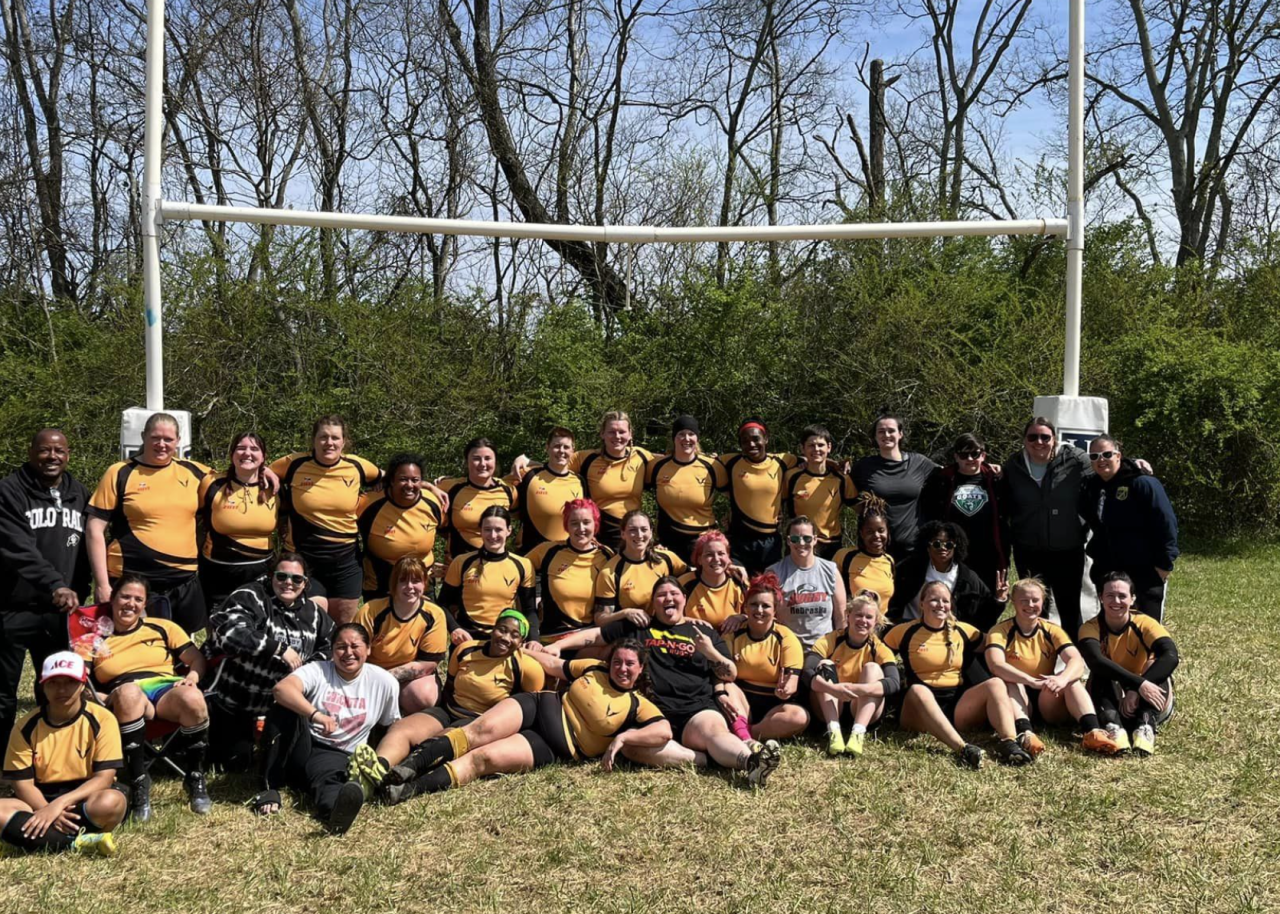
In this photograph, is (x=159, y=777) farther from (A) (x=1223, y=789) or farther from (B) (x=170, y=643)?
(A) (x=1223, y=789)

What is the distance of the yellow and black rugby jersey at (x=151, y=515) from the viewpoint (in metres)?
5.29

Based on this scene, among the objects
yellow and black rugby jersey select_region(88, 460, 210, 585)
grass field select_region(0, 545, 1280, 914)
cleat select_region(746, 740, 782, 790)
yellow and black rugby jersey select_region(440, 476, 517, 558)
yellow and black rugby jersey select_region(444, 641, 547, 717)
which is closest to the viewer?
grass field select_region(0, 545, 1280, 914)

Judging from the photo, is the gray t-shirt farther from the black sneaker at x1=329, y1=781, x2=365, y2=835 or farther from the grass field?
the black sneaker at x1=329, y1=781, x2=365, y2=835

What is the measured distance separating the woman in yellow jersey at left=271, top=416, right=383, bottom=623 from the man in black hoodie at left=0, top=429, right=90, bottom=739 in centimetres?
100

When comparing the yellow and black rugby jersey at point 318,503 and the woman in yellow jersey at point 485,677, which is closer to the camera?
the woman in yellow jersey at point 485,677

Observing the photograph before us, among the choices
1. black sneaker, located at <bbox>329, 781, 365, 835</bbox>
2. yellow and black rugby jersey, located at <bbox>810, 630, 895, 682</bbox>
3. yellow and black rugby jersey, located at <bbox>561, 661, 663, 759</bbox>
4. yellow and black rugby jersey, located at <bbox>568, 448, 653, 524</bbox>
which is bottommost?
black sneaker, located at <bbox>329, 781, 365, 835</bbox>

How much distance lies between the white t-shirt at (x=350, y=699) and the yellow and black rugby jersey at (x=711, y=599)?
5.11 feet

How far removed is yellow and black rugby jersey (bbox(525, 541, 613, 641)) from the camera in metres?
5.65

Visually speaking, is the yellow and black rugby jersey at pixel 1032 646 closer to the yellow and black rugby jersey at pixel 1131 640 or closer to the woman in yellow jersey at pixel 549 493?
the yellow and black rugby jersey at pixel 1131 640

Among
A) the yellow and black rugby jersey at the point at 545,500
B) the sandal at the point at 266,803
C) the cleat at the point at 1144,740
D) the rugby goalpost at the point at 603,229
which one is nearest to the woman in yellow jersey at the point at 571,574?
the yellow and black rugby jersey at the point at 545,500

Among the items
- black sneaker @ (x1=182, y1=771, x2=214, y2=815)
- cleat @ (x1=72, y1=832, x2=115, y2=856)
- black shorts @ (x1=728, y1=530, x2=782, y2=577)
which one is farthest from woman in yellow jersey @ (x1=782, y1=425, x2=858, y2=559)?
cleat @ (x1=72, y1=832, x2=115, y2=856)

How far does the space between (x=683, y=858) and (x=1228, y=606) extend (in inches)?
269

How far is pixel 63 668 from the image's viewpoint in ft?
13.7

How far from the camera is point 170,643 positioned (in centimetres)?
505
